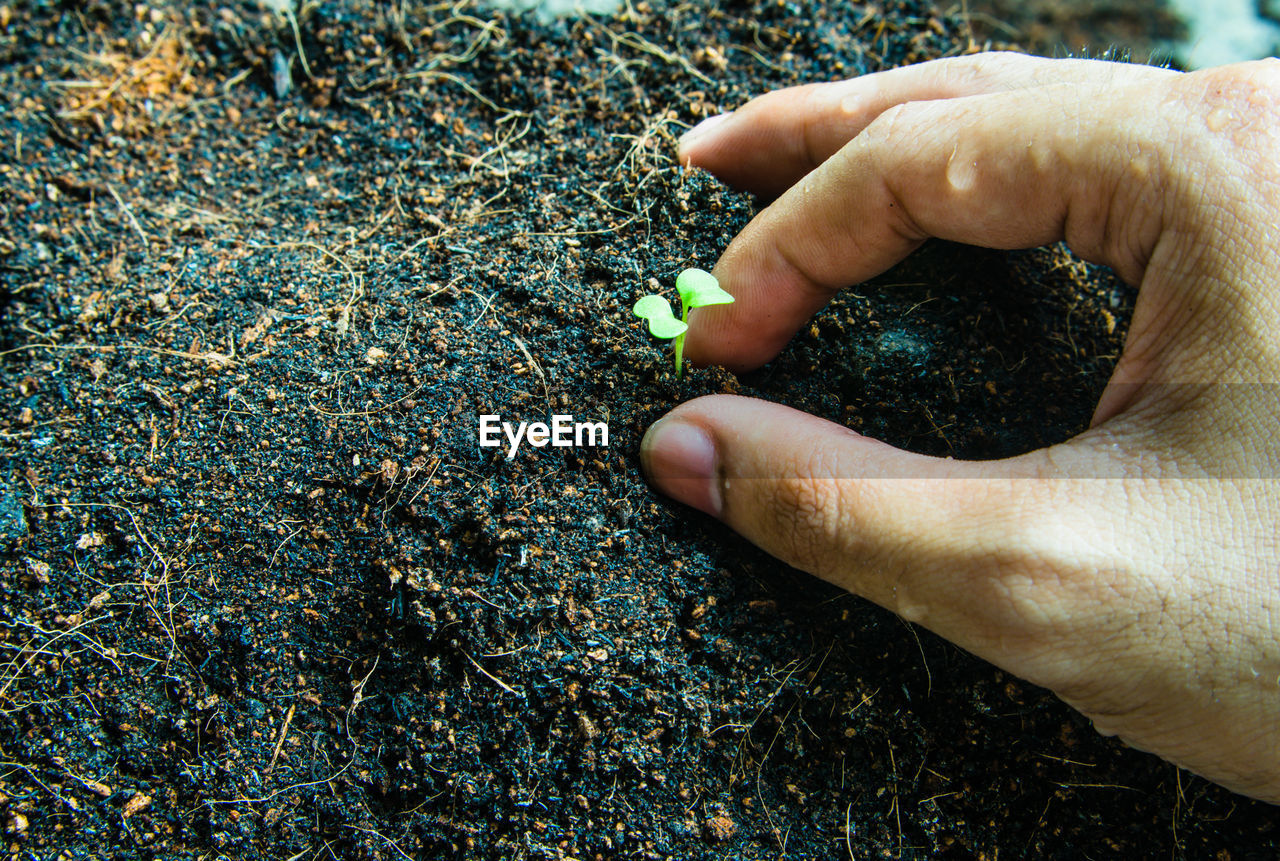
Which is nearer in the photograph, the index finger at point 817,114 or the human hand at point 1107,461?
the human hand at point 1107,461

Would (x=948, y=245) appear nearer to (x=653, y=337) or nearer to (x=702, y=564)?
(x=653, y=337)

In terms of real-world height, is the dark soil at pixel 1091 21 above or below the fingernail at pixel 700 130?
above

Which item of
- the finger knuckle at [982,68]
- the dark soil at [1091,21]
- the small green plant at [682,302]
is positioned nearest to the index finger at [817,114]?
the finger knuckle at [982,68]

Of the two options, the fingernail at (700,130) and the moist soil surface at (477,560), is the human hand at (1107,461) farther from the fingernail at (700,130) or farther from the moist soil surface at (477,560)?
the fingernail at (700,130)

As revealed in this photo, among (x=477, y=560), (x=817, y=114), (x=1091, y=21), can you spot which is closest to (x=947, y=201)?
(x=817, y=114)

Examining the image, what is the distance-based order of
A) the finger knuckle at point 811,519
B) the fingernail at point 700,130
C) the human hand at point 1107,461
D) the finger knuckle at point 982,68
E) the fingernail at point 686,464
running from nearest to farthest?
the human hand at point 1107,461, the finger knuckle at point 811,519, the fingernail at point 686,464, the finger knuckle at point 982,68, the fingernail at point 700,130

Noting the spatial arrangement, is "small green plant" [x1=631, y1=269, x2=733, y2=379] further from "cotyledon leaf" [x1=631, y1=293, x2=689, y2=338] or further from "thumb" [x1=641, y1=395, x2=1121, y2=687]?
"thumb" [x1=641, y1=395, x2=1121, y2=687]

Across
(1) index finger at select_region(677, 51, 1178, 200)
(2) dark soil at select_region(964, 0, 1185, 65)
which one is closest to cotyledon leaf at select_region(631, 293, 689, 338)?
(1) index finger at select_region(677, 51, 1178, 200)

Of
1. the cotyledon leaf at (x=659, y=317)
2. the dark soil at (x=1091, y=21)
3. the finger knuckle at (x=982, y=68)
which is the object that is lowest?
the cotyledon leaf at (x=659, y=317)
